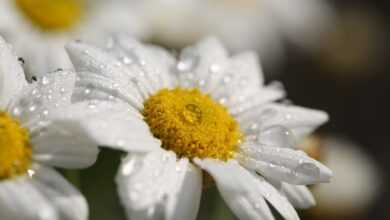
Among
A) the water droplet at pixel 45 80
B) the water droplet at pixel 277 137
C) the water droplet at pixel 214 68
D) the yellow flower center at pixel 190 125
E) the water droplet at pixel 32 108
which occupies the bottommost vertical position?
the water droplet at pixel 277 137

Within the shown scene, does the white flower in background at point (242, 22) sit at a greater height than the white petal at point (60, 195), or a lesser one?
lesser

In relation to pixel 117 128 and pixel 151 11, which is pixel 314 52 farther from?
pixel 117 128

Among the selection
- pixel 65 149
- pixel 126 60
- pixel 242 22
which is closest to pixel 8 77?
pixel 65 149

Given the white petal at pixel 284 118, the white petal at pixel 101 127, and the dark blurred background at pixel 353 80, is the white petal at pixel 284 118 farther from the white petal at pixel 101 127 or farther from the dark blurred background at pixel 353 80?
the dark blurred background at pixel 353 80

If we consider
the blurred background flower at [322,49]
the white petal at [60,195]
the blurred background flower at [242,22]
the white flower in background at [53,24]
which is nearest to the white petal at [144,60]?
the white petal at [60,195]

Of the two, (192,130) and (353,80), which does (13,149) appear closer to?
(192,130)

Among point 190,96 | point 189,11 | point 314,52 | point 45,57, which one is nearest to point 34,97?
point 190,96
